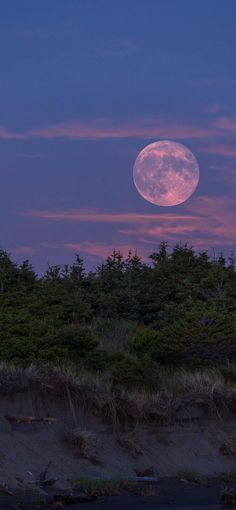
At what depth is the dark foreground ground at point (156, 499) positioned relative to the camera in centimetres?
1717

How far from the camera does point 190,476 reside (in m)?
21.3

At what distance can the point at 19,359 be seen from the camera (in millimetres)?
26203

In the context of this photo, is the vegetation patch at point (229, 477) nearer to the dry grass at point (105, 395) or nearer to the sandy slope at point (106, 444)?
the sandy slope at point (106, 444)

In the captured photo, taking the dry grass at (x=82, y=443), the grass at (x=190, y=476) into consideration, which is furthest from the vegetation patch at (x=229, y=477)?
the dry grass at (x=82, y=443)

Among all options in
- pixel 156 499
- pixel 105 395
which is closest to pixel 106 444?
pixel 105 395

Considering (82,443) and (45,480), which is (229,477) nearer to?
(82,443)

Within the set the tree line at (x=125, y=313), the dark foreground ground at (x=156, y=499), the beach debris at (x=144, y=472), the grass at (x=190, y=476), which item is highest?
the tree line at (x=125, y=313)

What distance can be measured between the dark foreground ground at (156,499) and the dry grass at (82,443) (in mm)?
1695

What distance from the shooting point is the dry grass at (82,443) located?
2072 cm

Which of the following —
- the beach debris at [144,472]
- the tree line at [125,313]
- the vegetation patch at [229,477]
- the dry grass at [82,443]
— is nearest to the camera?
the dry grass at [82,443]

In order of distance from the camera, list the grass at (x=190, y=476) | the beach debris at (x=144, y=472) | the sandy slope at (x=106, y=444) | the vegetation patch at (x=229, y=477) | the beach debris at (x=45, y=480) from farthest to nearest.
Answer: the vegetation patch at (x=229, y=477) → the grass at (x=190, y=476) → the beach debris at (x=144, y=472) → the sandy slope at (x=106, y=444) → the beach debris at (x=45, y=480)

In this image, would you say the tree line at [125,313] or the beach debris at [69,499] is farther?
the tree line at [125,313]

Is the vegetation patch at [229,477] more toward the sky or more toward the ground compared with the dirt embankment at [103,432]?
more toward the ground

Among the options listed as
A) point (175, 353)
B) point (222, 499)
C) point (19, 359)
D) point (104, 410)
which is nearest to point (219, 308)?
point (175, 353)
